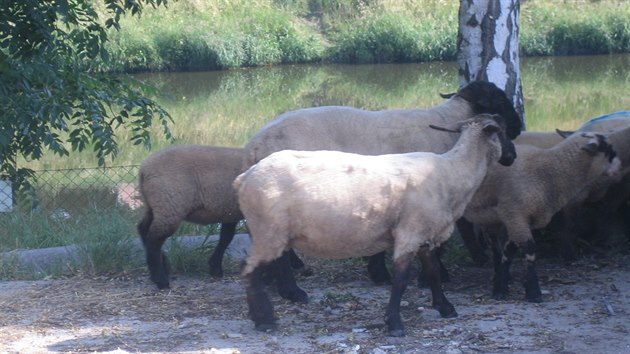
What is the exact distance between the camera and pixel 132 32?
3117cm

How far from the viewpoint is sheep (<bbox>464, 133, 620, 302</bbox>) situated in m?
7.72

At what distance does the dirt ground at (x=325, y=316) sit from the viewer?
665 centimetres

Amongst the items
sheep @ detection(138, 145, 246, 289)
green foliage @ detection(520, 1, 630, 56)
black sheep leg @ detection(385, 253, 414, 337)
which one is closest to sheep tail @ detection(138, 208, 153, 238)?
sheep @ detection(138, 145, 246, 289)

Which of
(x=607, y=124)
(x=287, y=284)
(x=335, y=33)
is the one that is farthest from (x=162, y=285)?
(x=335, y=33)

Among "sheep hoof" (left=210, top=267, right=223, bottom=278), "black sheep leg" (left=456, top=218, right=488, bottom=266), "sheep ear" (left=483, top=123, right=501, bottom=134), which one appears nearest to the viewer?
"sheep ear" (left=483, top=123, right=501, bottom=134)

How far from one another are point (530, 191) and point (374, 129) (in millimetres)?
1430

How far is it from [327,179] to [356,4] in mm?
28889

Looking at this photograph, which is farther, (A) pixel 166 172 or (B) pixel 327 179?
(A) pixel 166 172

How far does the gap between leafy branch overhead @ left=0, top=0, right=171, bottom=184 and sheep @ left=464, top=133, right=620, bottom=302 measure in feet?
13.0

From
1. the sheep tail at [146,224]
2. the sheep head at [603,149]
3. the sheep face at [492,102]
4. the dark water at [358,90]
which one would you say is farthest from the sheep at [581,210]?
the dark water at [358,90]

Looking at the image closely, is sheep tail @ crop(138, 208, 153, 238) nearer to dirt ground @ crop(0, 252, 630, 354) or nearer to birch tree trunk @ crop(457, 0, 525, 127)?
dirt ground @ crop(0, 252, 630, 354)

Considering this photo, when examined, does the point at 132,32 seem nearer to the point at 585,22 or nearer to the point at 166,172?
the point at 585,22

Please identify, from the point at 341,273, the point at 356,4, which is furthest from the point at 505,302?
the point at 356,4

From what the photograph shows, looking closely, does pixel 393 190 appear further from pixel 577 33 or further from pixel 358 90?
pixel 577 33
